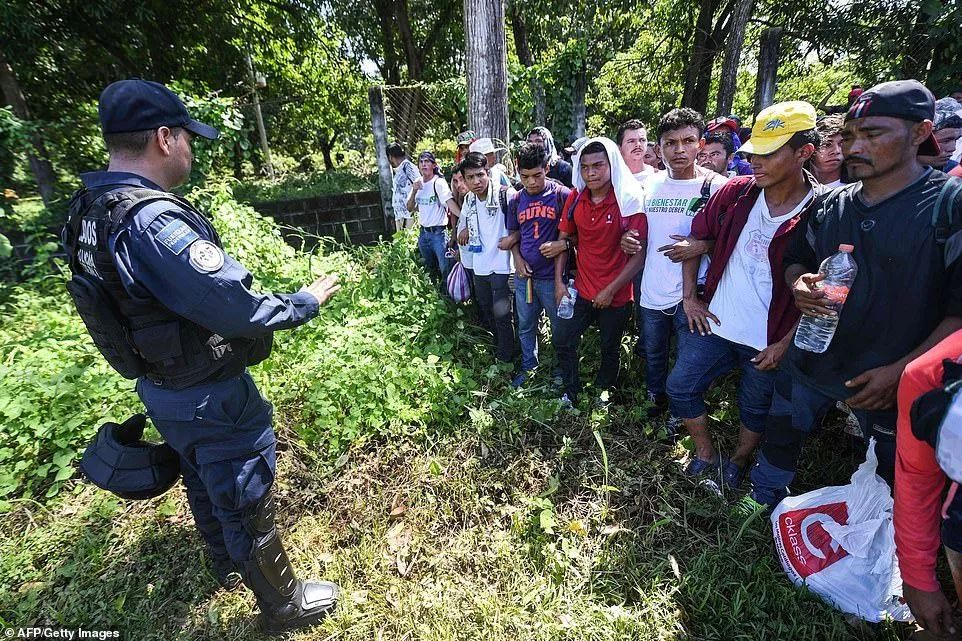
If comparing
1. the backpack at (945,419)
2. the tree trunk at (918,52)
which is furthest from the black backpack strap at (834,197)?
the tree trunk at (918,52)

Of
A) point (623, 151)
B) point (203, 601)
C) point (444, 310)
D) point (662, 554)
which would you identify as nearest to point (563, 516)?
point (662, 554)

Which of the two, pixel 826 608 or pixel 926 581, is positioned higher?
pixel 926 581

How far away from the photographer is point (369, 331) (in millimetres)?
3617

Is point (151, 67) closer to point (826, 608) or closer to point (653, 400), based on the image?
point (653, 400)

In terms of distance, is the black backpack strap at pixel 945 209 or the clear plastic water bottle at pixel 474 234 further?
the clear plastic water bottle at pixel 474 234

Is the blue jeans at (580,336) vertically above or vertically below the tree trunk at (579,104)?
below

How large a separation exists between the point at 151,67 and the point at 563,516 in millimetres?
12093

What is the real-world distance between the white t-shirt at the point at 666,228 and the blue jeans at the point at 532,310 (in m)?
0.65

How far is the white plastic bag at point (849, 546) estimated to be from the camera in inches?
73.2

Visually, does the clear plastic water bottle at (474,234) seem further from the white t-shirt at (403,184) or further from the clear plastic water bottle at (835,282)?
the white t-shirt at (403,184)

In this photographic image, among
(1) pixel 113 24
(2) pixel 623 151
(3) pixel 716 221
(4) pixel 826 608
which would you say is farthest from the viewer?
(1) pixel 113 24

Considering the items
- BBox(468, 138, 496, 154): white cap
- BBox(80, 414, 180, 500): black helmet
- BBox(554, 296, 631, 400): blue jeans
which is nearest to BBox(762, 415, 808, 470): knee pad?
BBox(554, 296, 631, 400): blue jeans

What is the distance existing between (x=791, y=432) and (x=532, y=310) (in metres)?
1.78

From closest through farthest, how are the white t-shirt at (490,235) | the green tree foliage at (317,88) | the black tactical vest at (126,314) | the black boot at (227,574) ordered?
1. the black tactical vest at (126,314)
2. the black boot at (227,574)
3. the white t-shirt at (490,235)
4. the green tree foliage at (317,88)
